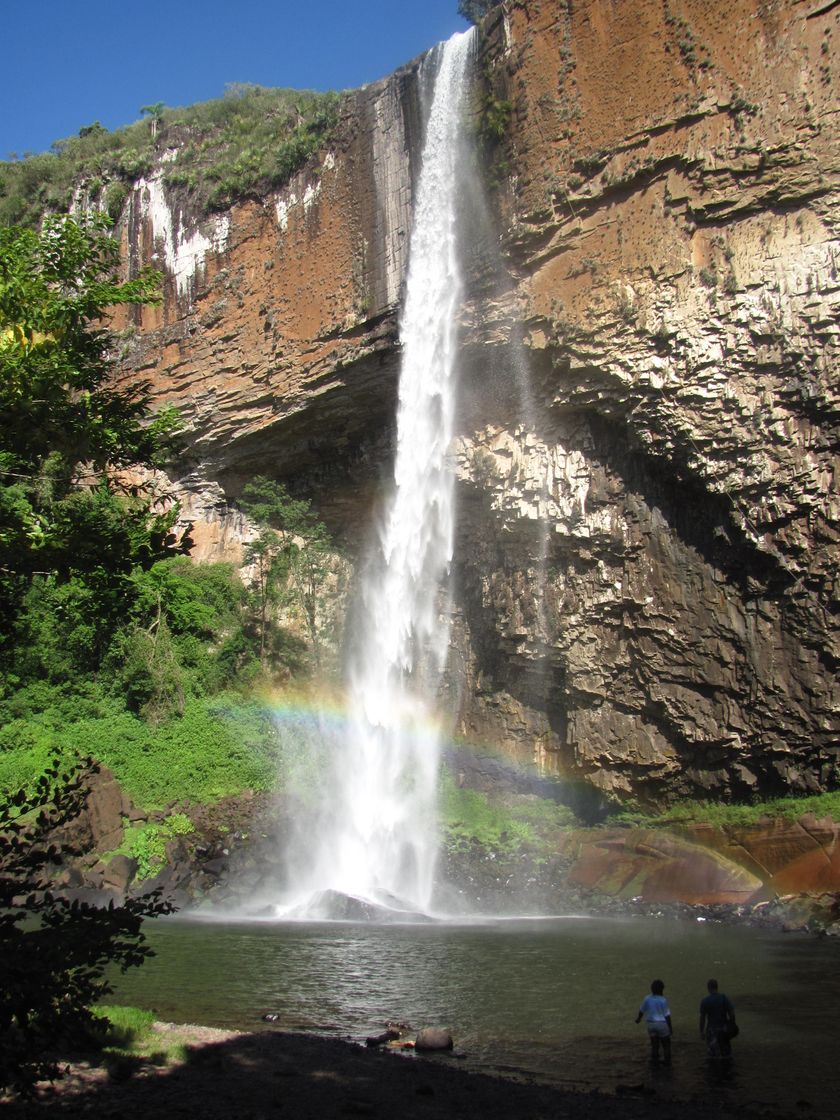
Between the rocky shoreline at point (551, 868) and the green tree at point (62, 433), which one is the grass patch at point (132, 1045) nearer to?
the green tree at point (62, 433)

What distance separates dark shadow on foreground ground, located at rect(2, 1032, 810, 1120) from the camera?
571 cm

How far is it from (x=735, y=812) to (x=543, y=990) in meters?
9.39

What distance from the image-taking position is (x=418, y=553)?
2361 centimetres

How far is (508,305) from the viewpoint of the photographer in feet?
70.1

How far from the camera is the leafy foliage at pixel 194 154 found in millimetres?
27750

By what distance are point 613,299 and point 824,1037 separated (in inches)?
574

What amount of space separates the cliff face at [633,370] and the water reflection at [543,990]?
589cm

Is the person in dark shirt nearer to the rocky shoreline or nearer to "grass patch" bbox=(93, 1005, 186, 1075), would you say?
"grass patch" bbox=(93, 1005, 186, 1075)

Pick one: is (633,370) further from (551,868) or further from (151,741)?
(151,741)

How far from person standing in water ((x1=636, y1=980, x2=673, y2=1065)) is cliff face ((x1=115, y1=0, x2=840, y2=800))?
1124cm

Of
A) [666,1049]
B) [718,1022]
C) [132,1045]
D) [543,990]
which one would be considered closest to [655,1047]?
[666,1049]

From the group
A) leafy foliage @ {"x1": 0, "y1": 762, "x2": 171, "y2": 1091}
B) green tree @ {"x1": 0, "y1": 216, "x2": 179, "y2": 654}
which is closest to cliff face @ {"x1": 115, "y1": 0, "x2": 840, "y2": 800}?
green tree @ {"x1": 0, "y1": 216, "x2": 179, "y2": 654}

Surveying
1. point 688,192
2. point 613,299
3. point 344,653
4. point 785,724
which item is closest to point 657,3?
point 688,192

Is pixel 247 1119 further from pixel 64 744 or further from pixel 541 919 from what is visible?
pixel 64 744
